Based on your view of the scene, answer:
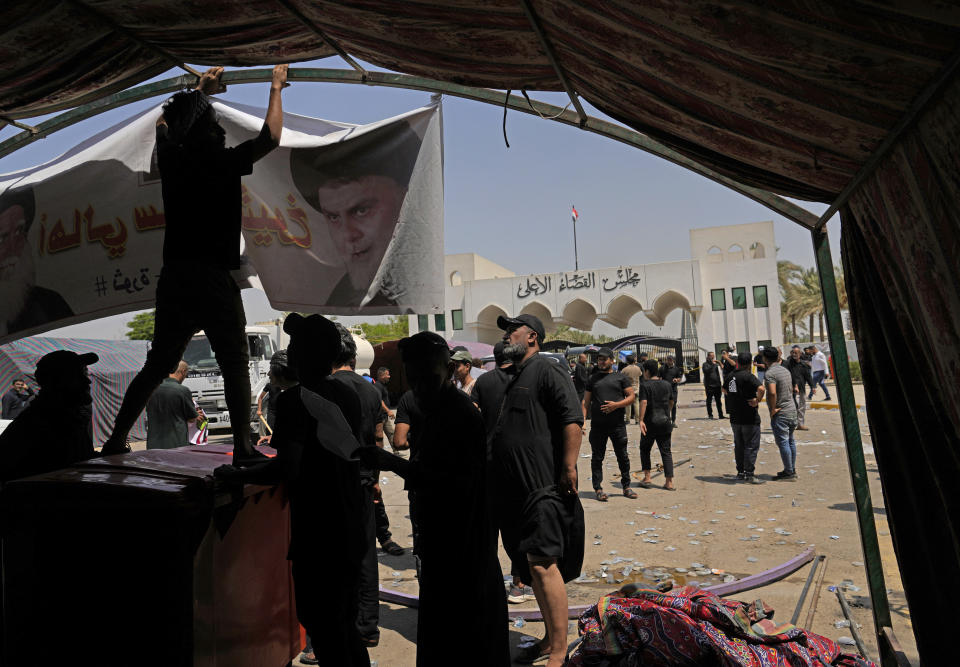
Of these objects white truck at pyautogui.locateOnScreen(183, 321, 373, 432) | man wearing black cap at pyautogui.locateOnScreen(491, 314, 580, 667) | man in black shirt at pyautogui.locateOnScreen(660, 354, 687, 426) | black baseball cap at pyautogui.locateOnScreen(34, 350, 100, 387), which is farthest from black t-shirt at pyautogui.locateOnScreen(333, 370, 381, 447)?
white truck at pyautogui.locateOnScreen(183, 321, 373, 432)

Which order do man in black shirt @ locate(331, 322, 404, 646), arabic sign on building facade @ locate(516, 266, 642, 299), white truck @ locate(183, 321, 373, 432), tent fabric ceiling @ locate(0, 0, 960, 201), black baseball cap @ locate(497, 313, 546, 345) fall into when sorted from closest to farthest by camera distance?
tent fabric ceiling @ locate(0, 0, 960, 201) < man in black shirt @ locate(331, 322, 404, 646) < black baseball cap @ locate(497, 313, 546, 345) < white truck @ locate(183, 321, 373, 432) < arabic sign on building facade @ locate(516, 266, 642, 299)

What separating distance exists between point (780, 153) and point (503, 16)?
1241 millimetres

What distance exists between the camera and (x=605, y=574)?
5594 millimetres

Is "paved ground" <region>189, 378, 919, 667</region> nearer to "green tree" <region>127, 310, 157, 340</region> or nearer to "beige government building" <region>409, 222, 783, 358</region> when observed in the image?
"beige government building" <region>409, 222, 783, 358</region>

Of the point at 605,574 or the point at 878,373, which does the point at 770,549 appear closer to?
the point at 605,574

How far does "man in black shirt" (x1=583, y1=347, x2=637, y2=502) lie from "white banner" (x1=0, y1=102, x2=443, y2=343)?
14.9ft

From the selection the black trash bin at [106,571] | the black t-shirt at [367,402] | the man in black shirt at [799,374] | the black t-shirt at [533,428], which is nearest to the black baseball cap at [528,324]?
the black t-shirt at [533,428]

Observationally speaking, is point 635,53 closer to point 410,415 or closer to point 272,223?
point 272,223

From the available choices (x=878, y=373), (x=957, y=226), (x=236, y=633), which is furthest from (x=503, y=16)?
(x=236, y=633)

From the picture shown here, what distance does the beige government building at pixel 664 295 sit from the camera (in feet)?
132

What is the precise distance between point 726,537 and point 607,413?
7.90ft

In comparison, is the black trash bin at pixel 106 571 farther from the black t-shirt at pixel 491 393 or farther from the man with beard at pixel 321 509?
the black t-shirt at pixel 491 393

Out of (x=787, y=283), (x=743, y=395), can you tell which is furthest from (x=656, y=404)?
(x=787, y=283)

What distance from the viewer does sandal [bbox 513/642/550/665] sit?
3805mm
